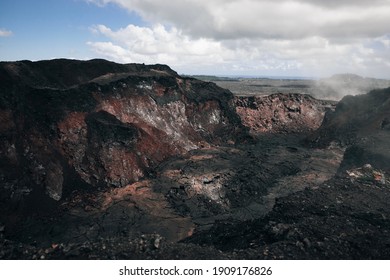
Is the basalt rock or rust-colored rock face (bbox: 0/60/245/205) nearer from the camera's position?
rust-colored rock face (bbox: 0/60/245/205)

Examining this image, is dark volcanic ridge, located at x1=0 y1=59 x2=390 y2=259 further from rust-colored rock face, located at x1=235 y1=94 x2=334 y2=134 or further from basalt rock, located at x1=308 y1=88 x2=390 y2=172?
rust-colored rock face, located at x1=235 y1=94 x2=334 y2=134

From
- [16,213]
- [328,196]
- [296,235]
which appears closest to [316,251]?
[296,235]

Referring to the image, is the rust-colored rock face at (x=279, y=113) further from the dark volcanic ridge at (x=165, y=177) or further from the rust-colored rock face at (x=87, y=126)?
the rust-colored rock face at (x=87, y=126)

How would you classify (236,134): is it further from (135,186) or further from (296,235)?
(296,235)

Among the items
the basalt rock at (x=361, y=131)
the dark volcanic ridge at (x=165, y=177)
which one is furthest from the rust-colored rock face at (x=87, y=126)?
the basalt rock at (x=361, y=131)

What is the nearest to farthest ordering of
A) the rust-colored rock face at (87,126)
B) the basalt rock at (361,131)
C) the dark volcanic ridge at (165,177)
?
the dark volcanic ridge at (165,177), the rust-colored rock face at (87,126), the basalt rock at (361,131)

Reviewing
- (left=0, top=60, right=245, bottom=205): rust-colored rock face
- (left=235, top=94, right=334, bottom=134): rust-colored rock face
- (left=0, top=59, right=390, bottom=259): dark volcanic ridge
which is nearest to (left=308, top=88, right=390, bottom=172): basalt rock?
(left=0, top=59, right=390, bottom=259): dark volcanic ridge

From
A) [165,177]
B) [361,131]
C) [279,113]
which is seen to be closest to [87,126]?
[165,177]
